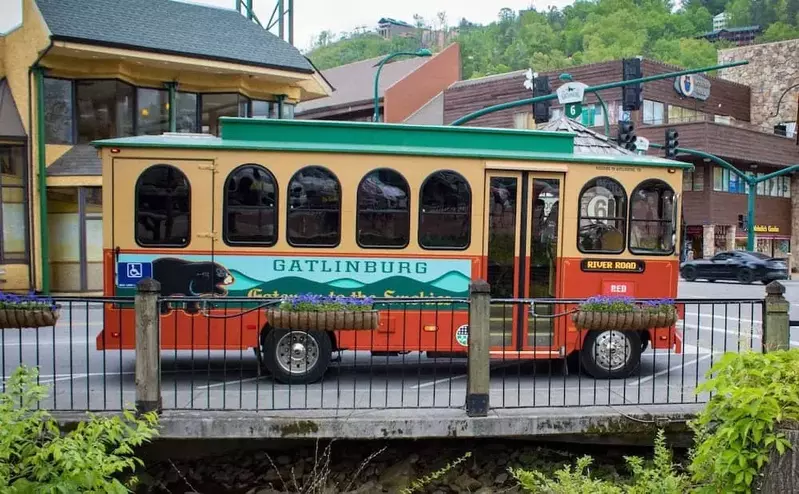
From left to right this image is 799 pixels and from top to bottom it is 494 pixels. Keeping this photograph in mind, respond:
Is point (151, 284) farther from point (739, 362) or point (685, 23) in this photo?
point (685, 23)

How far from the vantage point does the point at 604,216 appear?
9125 mm

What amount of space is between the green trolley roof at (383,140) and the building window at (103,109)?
1329 centimetres

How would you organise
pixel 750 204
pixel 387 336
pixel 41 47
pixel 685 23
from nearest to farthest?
pixel 387 336 < pixel 41 47 < pixel 750 204 < pixel 685 23

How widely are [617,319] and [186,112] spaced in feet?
58.5

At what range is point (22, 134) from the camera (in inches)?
781

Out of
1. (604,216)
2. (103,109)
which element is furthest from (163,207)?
(103,109)

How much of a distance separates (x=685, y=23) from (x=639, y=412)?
93.2m

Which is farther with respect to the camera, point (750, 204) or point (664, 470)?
point (750, 204)

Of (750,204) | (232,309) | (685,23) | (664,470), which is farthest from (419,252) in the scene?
(685,23)

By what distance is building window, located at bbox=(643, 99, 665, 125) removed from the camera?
40.2 meters

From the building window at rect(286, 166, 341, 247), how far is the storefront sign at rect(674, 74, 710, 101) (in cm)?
3762

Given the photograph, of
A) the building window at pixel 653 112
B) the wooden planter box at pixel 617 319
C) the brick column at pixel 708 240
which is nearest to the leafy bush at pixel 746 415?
the wooden planter box at pixel 617 319

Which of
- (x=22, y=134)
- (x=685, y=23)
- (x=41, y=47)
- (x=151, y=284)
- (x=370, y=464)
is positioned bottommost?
(x=370, y=464)

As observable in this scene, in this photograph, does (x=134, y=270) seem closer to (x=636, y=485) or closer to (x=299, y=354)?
(x=299, y=354)
